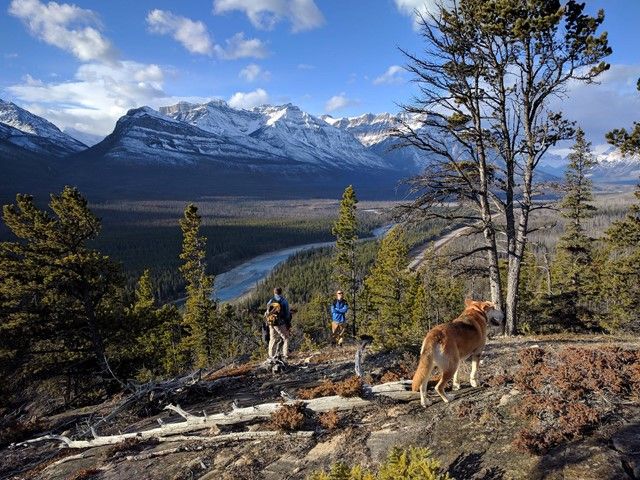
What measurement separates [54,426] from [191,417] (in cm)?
710

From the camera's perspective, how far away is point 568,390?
5.43 meters

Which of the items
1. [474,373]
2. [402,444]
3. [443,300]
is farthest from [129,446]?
[443,300]

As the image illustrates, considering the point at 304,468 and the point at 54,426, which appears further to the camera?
the point at 54,426

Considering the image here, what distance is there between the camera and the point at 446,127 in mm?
12391

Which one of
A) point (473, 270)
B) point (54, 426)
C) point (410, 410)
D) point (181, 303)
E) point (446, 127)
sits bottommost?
point (181, 303)

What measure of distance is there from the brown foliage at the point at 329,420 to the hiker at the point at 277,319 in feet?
17.3

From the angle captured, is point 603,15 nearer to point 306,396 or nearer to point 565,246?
point 306,396

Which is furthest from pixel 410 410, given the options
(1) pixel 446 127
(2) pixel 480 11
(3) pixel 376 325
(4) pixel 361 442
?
(3) pixel 376 325

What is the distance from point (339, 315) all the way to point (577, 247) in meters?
20.8

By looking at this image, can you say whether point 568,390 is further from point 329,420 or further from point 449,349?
point 329,420

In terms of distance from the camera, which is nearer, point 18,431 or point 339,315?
point 18,431

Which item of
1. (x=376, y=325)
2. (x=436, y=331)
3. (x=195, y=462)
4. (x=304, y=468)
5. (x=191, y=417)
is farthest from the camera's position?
(x=376, y=325)

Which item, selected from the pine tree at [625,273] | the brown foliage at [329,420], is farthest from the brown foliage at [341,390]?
the pine tree at [625,273]

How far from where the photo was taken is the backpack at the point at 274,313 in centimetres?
1198
